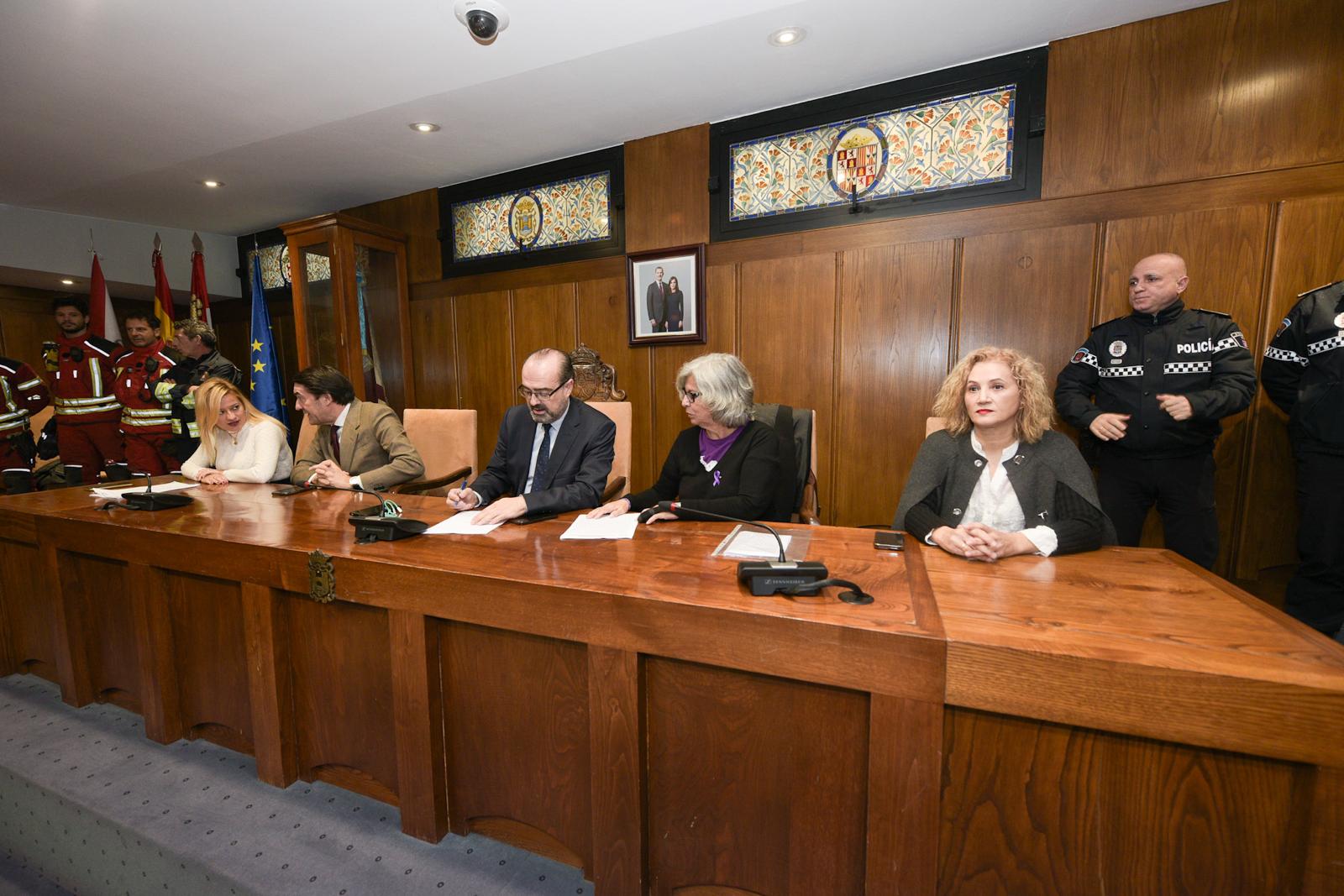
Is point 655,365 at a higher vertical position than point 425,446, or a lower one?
higher

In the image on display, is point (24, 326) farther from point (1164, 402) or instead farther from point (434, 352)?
point (1164, 402)

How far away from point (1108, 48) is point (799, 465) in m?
2.56

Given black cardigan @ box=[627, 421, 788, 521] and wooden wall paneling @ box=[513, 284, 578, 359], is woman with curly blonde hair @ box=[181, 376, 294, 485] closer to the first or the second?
black cardigan @ box=[627, 421, 788, 521]

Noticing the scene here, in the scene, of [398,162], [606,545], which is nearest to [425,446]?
[606,545]

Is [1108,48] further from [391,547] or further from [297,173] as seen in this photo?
[297,173]

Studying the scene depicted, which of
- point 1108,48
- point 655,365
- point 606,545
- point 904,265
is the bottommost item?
point 606,545

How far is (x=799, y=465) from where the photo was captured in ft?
7.61

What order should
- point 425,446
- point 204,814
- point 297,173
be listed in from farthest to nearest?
point 297,173
point 425,446
point 204,814

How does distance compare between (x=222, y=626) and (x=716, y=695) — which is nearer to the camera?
(x=716, y=695)

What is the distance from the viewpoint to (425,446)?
3.15 meters

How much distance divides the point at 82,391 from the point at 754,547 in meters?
5.65

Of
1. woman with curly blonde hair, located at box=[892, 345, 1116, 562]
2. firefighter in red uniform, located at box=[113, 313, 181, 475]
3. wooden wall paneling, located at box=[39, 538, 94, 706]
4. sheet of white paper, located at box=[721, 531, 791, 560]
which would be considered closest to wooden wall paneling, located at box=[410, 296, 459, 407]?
firefighter in red uniform, located at box=[113, 313, 181, 475]

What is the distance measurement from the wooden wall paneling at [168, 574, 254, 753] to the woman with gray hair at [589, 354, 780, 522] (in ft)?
3.81

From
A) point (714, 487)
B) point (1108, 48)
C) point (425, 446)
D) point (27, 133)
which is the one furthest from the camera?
point (27, 133)
